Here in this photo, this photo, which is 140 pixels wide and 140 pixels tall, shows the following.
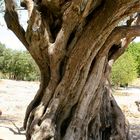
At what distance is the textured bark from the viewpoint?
9.82 m

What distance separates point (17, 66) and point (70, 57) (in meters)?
62.3

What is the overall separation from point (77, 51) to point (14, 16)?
2.34 meters

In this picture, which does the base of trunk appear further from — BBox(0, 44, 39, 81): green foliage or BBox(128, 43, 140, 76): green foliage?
BBox(128, 43, 140, 76): green foliage

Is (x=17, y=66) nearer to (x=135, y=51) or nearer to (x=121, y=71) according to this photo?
(x=121, y=71)

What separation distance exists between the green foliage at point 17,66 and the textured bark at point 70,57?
59595 mm

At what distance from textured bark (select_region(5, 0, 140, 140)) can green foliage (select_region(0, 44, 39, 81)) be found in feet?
196

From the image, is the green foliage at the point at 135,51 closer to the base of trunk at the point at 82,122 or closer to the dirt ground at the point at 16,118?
the dirt ground at the point at 16,118

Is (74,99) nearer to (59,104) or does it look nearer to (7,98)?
(59,104)

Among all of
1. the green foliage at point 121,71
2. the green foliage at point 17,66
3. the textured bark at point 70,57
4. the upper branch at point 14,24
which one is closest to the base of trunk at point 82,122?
the textured bark at point 70,57

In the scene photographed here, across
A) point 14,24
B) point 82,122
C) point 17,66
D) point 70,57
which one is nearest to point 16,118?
point 14,24

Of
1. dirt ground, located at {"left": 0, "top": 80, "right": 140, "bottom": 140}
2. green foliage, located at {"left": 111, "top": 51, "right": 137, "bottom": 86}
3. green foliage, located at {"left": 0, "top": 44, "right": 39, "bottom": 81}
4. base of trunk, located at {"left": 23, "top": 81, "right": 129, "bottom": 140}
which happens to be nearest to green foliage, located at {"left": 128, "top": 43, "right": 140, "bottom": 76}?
green foliage, located at {"left": 0, "top": 44, "right": 39, "bottom": 81}

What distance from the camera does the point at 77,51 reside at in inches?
400

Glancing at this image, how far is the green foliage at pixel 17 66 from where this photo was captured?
7150 centimetres

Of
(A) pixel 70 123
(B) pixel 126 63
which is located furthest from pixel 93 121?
(B) pixel 126 63
